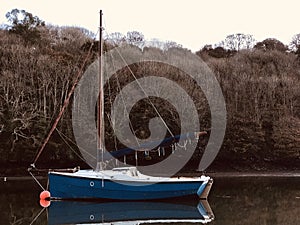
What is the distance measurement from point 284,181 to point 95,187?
16764 millimetres

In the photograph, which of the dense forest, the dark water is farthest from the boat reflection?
the dense forest

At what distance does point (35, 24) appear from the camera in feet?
204

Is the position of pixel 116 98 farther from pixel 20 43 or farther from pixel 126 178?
pixel 126 178

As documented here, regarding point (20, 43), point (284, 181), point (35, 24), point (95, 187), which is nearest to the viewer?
point (95, 187)

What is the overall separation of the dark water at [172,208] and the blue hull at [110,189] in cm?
54

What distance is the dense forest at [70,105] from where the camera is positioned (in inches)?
1626

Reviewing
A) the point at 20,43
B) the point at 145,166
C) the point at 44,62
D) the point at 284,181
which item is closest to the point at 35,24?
the point at 20,43

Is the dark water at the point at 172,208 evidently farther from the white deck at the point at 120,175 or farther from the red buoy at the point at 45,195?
the white deck at the point at 120,175

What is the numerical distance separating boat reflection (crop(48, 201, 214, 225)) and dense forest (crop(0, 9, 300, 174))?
539 inches

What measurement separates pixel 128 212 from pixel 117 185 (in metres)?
3.02

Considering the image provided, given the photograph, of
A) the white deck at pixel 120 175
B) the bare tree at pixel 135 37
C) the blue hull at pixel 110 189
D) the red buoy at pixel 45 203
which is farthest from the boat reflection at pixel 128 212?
the bare tree at pixel 135 37

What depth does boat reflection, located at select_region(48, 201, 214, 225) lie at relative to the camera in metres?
20.8

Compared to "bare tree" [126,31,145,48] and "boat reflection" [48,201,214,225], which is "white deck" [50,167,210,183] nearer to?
"boat reflection" [48,201,214,225]

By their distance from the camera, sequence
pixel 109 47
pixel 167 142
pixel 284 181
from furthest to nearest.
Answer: pixel 109 47, pixel 284 181, pixel 167 142
